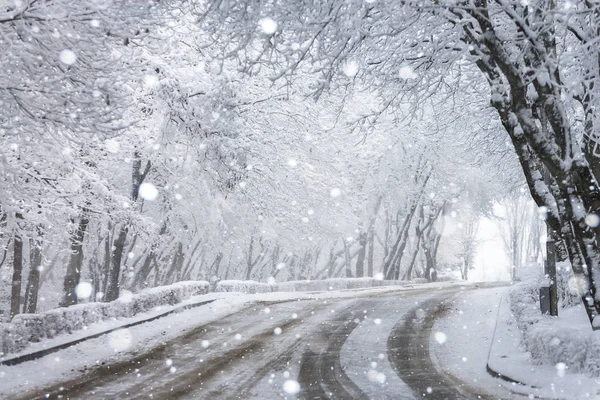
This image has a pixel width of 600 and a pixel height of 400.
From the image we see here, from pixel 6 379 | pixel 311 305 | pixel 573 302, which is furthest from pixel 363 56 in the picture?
pixel 311 305

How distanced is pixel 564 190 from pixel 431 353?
534 centimetres

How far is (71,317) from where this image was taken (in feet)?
47.1

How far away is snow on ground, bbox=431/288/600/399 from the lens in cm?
907

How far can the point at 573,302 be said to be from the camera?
17031 mm

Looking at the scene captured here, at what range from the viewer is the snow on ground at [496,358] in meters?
9.07

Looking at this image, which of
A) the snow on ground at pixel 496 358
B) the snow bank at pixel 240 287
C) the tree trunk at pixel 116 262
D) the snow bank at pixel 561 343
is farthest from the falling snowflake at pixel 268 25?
the snow bank at pixel 240 287

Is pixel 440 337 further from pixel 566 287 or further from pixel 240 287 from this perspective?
pixel 240 287

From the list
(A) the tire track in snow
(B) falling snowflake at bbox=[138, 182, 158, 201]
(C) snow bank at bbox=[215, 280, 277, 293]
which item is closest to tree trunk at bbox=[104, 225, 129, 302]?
(B) falling snowflake at bbox=[138, 182, 158, 201]

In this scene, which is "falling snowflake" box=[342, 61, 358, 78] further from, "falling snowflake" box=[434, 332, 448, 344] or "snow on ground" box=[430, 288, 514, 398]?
"falling snowflake" box=[434, 332, 448, 344]

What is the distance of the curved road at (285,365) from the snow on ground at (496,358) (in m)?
0.42

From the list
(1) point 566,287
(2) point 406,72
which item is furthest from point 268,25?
(1) point 566,287

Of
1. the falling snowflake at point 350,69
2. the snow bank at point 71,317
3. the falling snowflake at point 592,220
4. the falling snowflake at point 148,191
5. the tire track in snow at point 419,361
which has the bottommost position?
the tire track in snow at point 419,361

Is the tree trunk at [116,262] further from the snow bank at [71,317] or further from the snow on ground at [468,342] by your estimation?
the snow on ground at [468,342]

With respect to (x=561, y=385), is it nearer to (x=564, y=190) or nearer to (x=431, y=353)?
(x=564, y=190)
